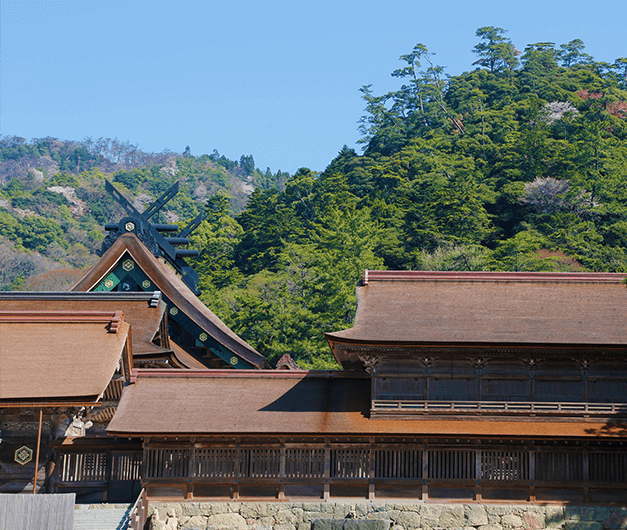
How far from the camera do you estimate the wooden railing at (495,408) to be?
827 inches

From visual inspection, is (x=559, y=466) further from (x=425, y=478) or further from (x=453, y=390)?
(x=425, y=478)

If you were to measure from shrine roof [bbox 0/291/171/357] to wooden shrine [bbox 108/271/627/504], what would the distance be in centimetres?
382

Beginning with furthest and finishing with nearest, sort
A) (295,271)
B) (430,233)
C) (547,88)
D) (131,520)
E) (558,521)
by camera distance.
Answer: (547,88)
(430,233)
(295,271)
(558,521)
(131,520)

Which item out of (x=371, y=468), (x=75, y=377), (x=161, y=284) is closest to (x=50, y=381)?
(x=75, y=377)

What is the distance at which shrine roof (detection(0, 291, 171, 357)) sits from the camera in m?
25.5

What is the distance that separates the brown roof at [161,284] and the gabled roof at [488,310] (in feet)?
18.8

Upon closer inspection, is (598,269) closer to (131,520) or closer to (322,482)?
(322,482)

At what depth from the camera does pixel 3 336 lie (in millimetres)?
21844

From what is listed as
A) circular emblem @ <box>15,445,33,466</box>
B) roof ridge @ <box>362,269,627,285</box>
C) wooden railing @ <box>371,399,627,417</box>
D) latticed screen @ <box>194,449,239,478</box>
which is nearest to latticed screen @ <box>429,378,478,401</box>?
wooden railing @ <box>371,399,627,417</box>

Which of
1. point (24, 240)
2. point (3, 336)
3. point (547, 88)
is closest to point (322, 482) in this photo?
point (3, 336)

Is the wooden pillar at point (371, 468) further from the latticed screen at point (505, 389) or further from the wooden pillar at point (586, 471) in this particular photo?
the wooden pillar at point (586, 471)

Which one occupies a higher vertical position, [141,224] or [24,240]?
[24,240]

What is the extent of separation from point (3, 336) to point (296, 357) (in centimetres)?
2532

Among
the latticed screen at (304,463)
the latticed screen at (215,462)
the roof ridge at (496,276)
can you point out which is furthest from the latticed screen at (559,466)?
the latticed screen at (215,462)
